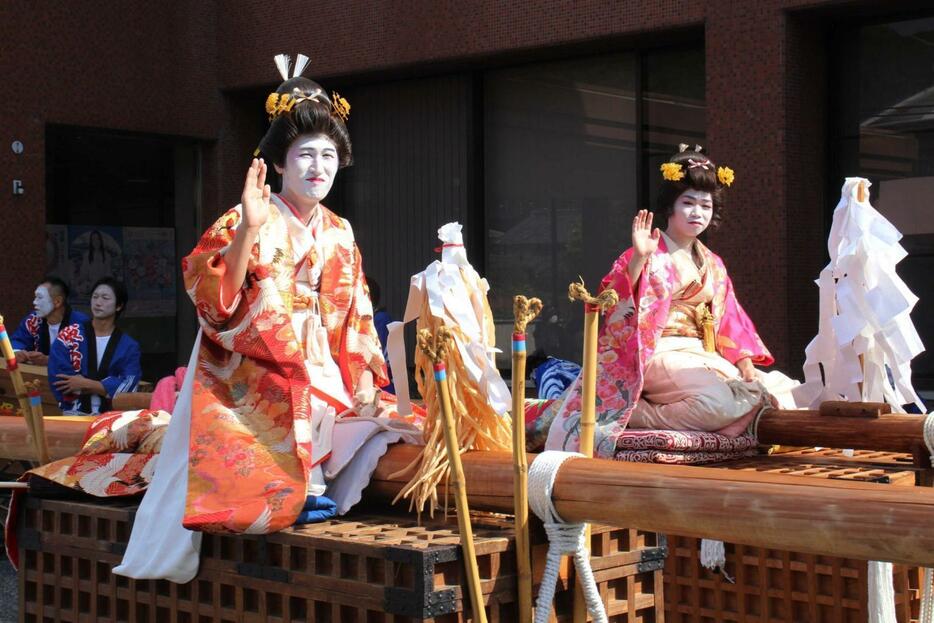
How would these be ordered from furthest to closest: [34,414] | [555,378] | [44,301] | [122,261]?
[122,261], [44,301], [555,378], [34,414]

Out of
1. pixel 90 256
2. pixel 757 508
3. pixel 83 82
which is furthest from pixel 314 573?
pixel 90 256

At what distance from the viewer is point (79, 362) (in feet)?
23.3

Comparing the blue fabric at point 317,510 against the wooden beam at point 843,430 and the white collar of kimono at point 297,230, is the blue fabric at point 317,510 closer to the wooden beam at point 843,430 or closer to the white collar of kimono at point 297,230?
the white collar of kimono at point 297,230

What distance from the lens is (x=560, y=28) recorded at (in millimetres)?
9508

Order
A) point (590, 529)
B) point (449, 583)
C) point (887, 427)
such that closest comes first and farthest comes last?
point (449, 583)
point (590, 529)
point (887, 427)

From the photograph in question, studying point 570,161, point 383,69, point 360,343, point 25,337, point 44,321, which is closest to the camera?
point 360,343

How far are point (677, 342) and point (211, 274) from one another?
2.52 m

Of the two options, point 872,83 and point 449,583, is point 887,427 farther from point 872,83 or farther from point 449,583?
point 872,83

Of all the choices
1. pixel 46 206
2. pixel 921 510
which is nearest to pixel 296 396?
pixel 921 510

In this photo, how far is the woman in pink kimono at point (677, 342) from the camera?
523 cm

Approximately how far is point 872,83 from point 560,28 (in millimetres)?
2245

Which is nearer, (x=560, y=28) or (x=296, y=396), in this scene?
(x=296, y=396)

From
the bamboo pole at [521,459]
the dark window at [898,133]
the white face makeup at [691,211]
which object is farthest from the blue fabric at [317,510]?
the dark window at [898,133]

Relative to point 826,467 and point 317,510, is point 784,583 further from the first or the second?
point 317,510
